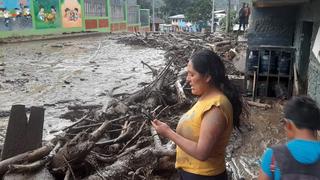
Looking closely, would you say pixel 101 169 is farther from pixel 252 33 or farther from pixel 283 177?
pixel 252 33

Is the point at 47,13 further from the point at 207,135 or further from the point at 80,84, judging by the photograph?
the point at 207,135

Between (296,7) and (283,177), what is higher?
(296,7)

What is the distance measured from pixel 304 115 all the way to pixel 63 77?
11.9 metres

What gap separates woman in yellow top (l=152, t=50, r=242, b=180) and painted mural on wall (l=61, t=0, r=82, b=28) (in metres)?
31.6

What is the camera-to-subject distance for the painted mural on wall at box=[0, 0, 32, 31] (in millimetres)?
26156

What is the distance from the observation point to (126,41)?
2673 centimetres

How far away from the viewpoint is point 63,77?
13148 millimetres

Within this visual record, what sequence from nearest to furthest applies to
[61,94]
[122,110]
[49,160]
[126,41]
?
[49,160]
[122,110]
[61,94]
[126,41]

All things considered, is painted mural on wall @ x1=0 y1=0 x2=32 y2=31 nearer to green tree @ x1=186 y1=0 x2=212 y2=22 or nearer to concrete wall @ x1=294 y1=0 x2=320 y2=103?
→ concrete wall @ x1=294 y1=0 x2=320 y2=103

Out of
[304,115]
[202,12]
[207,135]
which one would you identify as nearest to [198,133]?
[207,135]

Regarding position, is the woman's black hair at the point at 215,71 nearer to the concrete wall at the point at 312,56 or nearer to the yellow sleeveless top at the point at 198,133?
the yellow sleeveless top at the point at 198,133

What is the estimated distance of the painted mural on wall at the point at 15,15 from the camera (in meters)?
26.2

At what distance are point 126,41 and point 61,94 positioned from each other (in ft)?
54.7

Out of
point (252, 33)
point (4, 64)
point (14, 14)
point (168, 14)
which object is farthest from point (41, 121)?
point (168, 14)
